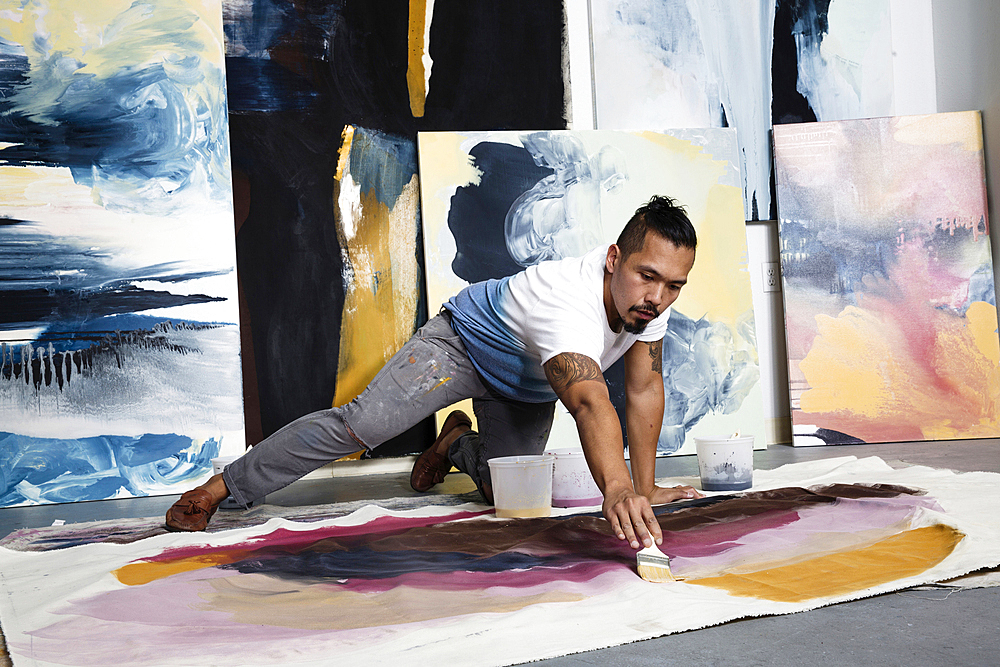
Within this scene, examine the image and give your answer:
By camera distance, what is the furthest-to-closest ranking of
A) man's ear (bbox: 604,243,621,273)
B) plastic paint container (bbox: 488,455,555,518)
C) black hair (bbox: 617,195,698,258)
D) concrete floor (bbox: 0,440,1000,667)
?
plastic paint container (bbox: 488,455,555,518), man's ear (bbox: 604,243,621,273), black hair (bbox: 617,195,698,258), concrete floor (bbox: 0,440,1000,667)

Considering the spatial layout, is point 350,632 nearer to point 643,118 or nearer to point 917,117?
point 643,118

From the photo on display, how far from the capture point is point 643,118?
12.9 ft

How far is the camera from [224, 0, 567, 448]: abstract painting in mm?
3576

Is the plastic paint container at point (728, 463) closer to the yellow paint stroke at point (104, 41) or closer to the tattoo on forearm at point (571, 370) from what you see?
the tattoo on forearm at point (571, 370)

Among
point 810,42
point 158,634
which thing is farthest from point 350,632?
point 810,42

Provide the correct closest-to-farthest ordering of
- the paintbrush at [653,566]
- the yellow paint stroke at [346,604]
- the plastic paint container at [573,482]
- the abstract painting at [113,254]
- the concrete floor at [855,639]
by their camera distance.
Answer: the concrete floor at [855,639] → the yellow paint stroke at [346,604] → the paintbrush at [653,566] → the plastic paint container at [573,482] → the abstract painting at [113,254]

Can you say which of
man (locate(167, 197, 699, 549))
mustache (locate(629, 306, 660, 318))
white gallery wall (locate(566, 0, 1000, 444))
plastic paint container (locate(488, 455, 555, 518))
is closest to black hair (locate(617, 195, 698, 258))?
man (locate(167, 197, 699, 549))

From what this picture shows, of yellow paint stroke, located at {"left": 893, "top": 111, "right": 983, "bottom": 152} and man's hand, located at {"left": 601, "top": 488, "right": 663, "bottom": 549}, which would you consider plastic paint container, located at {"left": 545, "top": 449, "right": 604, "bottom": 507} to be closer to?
man's hand, located at {"left": 601, "top": 488, "right": 663, "bottom": 549}

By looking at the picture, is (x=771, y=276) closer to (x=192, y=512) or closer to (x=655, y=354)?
(x=655, y=354)

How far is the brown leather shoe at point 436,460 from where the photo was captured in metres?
2.92

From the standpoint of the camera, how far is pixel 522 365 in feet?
7.33

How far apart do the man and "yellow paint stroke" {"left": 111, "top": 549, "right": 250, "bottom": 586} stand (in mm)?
437

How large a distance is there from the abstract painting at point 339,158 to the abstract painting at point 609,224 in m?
0.15

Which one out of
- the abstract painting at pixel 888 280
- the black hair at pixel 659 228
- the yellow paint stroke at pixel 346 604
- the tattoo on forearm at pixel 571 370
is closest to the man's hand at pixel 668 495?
the tattoo on forearm at pixel 571 370
